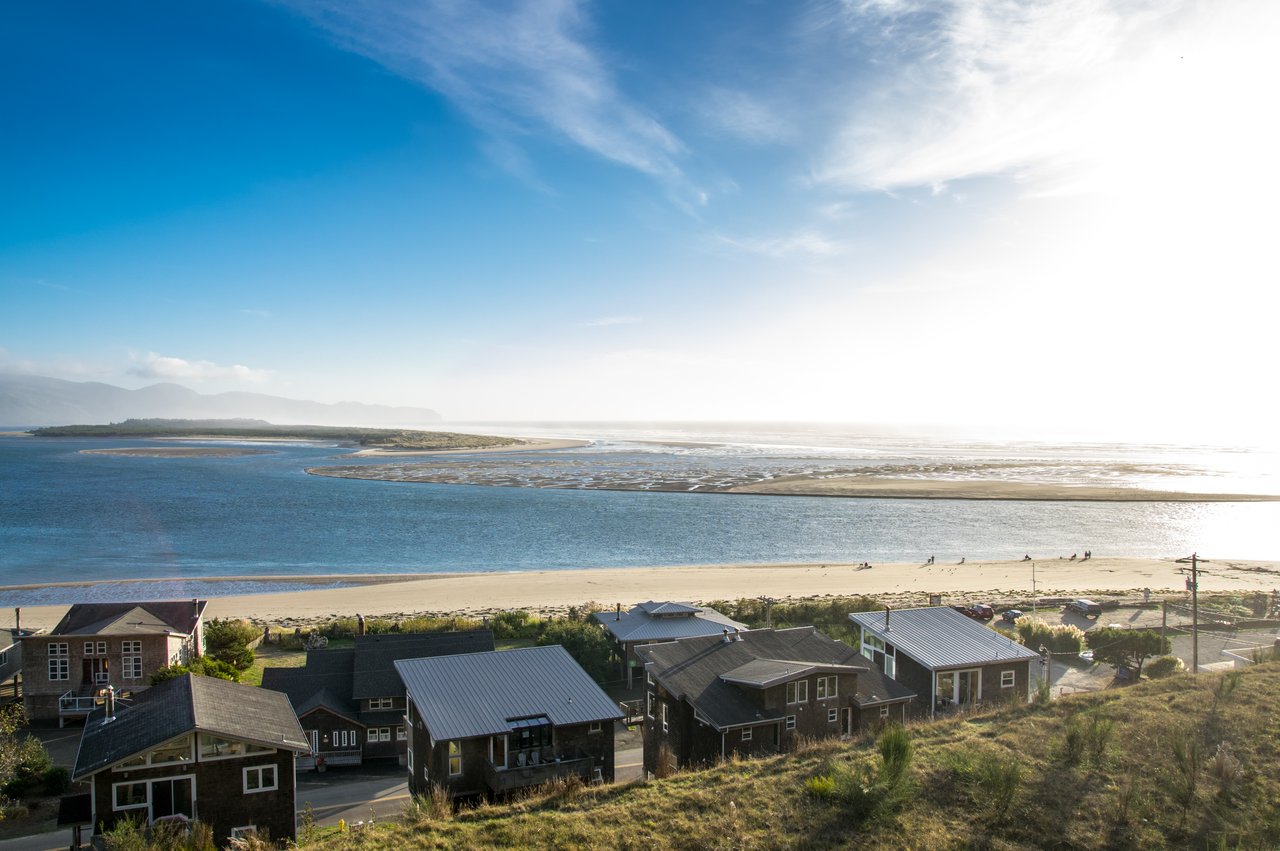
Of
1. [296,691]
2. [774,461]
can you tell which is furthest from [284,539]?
[774,461]

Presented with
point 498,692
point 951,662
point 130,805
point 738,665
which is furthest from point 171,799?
point 951,662

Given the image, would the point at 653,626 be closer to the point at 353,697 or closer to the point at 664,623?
the point at 664,623

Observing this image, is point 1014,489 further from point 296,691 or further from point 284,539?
point 296,691

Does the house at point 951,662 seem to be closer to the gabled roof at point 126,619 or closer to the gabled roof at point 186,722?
the gabled roof at point 186,722

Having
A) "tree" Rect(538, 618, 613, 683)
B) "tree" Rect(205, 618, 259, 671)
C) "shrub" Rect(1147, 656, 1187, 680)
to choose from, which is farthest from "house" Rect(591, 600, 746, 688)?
"shrub" Rect(1147, 656, 1187, 680)

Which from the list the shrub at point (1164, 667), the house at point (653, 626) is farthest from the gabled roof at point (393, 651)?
the shrub at point (1164, 667)

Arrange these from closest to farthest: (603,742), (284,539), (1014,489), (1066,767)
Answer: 1. (1066,767)
2. (603,742)
3. (284,539)
4. (1014,489)

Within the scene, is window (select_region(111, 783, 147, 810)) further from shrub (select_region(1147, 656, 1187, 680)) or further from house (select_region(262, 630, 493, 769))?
shrub (select_region(1147, 656, 1187, 680))
